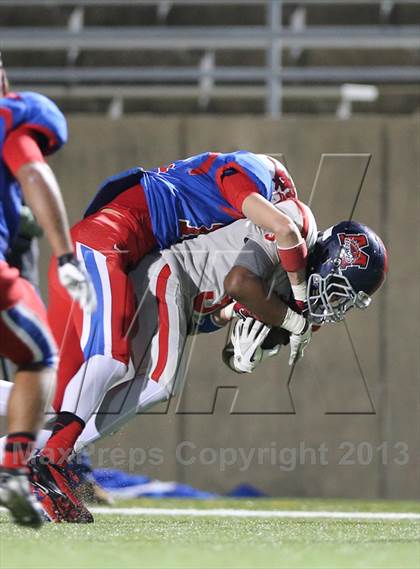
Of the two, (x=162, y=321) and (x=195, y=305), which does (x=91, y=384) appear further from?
(x=195, y=305)

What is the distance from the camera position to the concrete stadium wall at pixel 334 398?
6.58 m

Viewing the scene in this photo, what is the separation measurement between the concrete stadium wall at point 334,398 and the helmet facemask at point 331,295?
2.00m

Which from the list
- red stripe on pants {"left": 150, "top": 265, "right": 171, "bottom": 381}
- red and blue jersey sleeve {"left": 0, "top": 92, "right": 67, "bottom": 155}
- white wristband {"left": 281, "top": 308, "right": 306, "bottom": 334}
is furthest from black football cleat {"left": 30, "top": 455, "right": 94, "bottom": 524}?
red and blue jersey sleeve {"left": 0, "top": 92, "right": 67, "bottom": 155}

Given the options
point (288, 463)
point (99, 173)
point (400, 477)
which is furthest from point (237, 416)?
point (99, 173)

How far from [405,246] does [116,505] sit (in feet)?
6.83

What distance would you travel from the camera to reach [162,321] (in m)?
4.75

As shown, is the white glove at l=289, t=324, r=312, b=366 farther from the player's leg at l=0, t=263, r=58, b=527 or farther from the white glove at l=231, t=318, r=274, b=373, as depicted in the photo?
the player's leg at l=0, t=263, r=58, b=527

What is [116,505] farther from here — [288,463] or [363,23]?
[363,23]

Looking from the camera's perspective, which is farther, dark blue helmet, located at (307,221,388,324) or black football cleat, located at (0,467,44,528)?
dark blue helmet, located at (307,221,388,324)

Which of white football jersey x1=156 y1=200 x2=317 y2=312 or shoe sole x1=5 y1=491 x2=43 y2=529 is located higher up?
white football jersey x1=156 y1=200 x2=317 y2=312

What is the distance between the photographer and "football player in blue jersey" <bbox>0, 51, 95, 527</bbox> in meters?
3.16

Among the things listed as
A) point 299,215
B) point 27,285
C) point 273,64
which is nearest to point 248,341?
point 299,215

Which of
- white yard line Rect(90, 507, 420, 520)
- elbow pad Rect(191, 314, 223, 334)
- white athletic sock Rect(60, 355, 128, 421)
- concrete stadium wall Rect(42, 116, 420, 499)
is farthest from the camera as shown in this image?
concrete stadium wall Rect(42, 116, 420, 499)

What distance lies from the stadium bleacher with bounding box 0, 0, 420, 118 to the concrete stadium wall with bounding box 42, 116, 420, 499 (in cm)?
78
